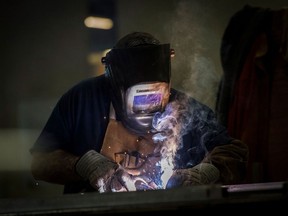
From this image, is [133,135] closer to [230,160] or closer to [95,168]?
[95,168]

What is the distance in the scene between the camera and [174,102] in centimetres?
190

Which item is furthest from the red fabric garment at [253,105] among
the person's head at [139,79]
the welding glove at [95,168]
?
the welding glove at [95,168]

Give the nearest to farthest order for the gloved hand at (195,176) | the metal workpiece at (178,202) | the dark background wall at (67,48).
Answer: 1. the metal workpiece at (178,202)
2. the gloved hand at (195,176)
3. the dark background wall at (67,48)

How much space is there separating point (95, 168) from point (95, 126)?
0.17 metres

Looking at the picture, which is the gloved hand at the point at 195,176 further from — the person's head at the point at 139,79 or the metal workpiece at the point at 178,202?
the metal workpiece at the point at 178,202

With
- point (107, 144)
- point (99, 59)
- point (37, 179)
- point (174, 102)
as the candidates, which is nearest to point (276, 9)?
point (174, 102)

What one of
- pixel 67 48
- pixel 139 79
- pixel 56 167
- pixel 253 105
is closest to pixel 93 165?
pixel 56 167

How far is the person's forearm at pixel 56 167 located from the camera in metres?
1.85

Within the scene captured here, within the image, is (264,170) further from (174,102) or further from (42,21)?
(42,21)

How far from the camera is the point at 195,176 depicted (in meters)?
1.81

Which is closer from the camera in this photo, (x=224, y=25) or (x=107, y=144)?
(x=107, y=144)

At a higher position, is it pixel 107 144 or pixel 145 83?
pixel 145 83

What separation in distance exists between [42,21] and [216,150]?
861 mm

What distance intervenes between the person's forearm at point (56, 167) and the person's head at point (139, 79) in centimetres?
25
